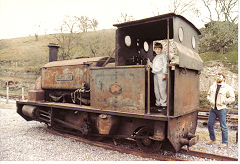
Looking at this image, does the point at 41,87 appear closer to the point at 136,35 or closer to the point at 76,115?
the point at 76,115

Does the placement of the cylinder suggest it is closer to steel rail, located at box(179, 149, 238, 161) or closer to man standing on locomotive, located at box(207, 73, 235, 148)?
steel rail, located at box(179, 149, 238, 161)

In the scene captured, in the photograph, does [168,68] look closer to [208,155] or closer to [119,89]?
[119,89]

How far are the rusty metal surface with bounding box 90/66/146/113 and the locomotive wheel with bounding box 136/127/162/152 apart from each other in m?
0.65

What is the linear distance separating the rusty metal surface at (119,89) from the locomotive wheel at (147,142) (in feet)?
2.12

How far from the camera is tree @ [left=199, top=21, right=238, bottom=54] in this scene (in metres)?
9.45

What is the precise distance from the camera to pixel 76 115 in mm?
5832

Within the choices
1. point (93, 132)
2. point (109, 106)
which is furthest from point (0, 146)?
point (109, 106)

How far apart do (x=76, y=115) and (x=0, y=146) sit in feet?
6.76

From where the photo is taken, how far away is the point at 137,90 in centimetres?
411

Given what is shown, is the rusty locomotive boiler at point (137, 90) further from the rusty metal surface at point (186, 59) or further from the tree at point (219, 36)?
the tree at point (219, 36)

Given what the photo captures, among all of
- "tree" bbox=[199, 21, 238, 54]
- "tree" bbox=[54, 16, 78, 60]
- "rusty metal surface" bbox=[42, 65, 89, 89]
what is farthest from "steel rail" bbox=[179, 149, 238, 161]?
"tree" bbox=[54, 16, 78, 60]

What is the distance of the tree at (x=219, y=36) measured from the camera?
9.45m

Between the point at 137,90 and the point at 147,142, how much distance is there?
139 cm

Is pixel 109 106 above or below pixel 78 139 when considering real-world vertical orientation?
above
